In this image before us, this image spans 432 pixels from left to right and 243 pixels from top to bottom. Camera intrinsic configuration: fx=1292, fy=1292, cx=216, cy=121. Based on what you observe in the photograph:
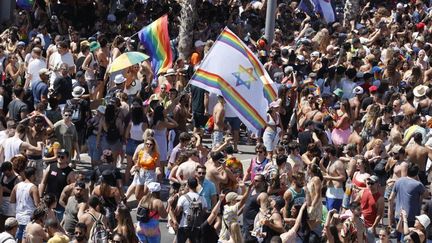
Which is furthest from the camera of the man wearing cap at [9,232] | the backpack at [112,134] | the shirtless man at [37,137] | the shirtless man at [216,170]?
the backpack at [112,134]

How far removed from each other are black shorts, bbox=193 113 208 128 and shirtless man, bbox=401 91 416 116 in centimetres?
348

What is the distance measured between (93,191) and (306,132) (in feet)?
15.0

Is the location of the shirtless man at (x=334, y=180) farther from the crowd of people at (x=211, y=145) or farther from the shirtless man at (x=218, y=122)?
the shirtless man at (x=218, y=122)

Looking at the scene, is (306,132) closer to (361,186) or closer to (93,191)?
(361,186)

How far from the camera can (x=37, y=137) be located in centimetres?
1873

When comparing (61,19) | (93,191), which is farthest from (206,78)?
(61,19)

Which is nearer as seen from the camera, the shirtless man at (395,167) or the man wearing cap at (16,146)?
the shirtless man at (395,167)

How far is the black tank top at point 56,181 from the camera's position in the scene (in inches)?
668

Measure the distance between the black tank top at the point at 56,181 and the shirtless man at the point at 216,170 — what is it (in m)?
1.90

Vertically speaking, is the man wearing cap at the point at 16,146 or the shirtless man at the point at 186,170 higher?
the man wearing cap at the point at 16,146

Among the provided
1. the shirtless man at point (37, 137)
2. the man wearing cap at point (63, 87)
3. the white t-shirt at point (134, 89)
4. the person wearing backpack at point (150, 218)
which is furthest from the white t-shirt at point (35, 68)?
the person wearing backpack at point (150, 218)

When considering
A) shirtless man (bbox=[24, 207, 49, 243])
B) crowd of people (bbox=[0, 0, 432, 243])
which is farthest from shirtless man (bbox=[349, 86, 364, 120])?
shirtless man (bbox=[24, 207, 49, 243])

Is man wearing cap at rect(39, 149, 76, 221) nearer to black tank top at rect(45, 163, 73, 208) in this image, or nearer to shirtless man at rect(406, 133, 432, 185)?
black tank top at rect(45, 163, 73, 208)

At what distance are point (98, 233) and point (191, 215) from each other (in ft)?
5.04
